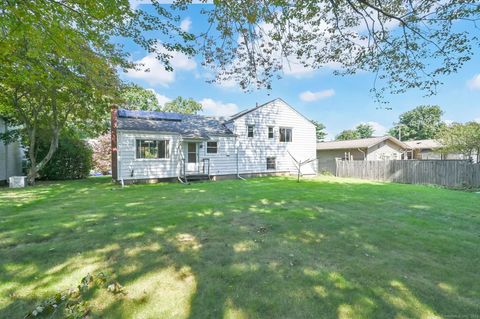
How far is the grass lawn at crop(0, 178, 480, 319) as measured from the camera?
236 cm

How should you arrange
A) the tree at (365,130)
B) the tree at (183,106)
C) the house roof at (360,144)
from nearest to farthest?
the house roof at (360,144) → the tree at (183,106) → the tree at (365,130)

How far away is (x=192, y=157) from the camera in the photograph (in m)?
15.9

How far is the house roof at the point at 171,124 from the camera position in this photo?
14.5 m

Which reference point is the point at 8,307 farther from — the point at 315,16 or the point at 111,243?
the point at 315,16

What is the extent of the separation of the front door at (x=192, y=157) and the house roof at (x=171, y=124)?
2.56 ft

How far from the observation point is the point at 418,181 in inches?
597

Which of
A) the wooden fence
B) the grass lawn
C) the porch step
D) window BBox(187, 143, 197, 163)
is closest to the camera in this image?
the grass lawn

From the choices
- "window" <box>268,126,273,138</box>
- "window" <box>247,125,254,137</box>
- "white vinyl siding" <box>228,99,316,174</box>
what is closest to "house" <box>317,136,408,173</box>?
"white vinyl siding" <box>228,99,316,174</box>

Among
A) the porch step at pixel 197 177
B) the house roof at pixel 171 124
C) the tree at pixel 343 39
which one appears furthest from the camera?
the porch step at pixel 197 177

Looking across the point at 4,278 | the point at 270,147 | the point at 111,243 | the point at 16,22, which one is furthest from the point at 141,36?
the point at 270,147

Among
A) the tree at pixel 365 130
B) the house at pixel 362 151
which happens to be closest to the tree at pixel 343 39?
the house at pixel 362 151

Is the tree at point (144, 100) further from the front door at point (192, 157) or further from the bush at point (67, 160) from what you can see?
the front door at point (192, 157)

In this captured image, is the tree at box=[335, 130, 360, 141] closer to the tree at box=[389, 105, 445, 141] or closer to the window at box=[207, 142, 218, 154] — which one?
the tree at box=[389, 105, 445, 141]

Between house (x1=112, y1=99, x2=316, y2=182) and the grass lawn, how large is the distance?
27.2ft
